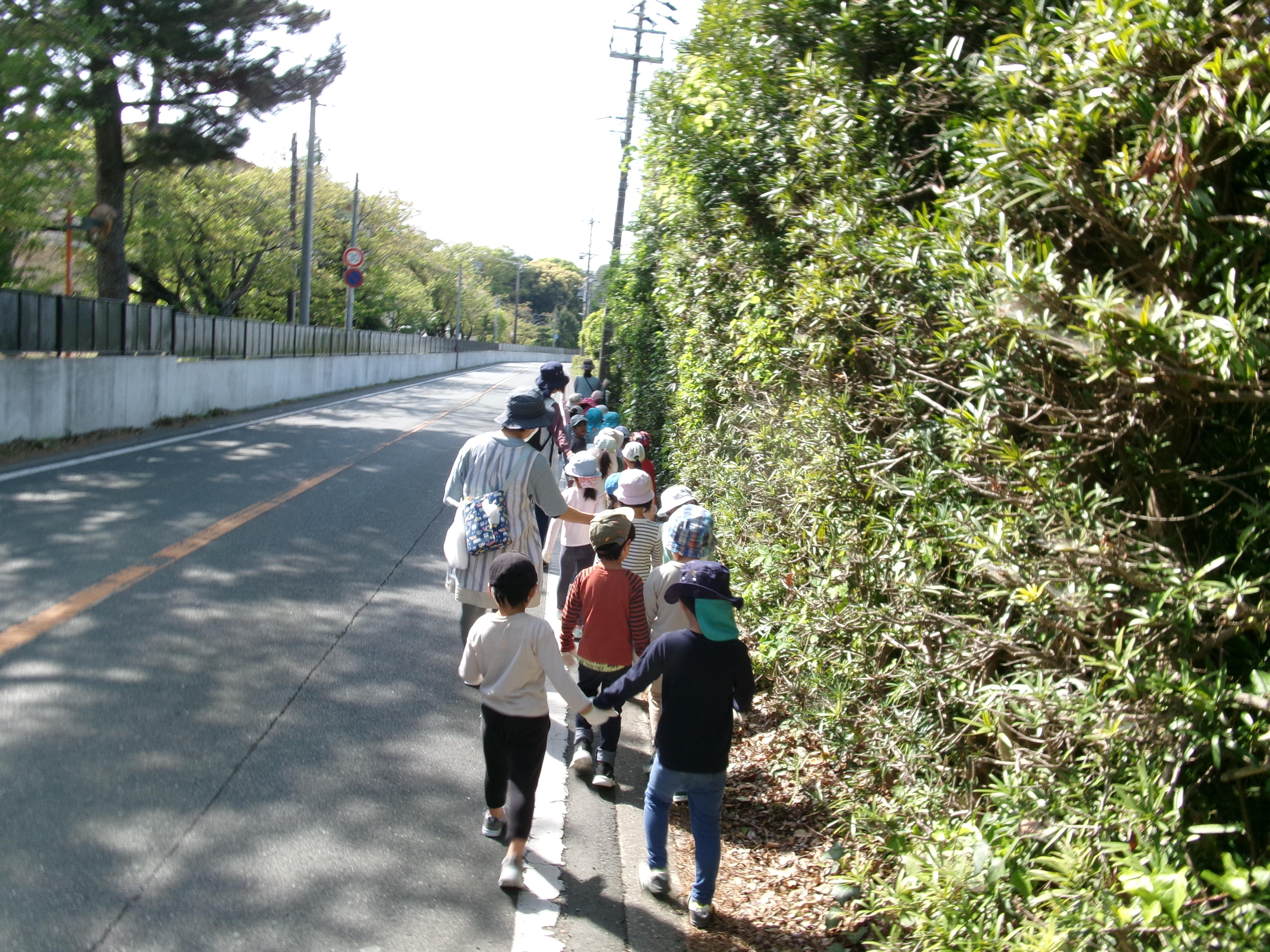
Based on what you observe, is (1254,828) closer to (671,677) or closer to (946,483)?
(946,483)

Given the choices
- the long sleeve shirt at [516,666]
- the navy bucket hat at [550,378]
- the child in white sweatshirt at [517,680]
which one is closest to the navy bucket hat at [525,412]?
the child in white sweatshirt at [517,680]

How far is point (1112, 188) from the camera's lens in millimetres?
2703

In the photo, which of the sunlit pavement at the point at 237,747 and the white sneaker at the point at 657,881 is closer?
the sunlit pavement at the point at 237,747

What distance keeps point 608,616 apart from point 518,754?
3.48 feet

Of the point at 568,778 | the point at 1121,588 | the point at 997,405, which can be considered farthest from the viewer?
the point at 568,778

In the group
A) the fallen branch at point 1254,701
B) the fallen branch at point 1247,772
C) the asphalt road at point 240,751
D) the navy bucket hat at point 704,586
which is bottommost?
the asphalt road at point 240,751

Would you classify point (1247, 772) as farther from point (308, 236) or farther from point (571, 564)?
point (308, 236)

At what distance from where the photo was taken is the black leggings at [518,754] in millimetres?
4238

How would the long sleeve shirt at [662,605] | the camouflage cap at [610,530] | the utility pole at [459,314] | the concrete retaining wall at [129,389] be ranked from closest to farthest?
the camouflage cap at [610,530] < the long sleeve shirt at [662,605] < the concrete retaining wall at [129,389] < the utility pole at [459,314]

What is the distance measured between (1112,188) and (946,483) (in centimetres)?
125

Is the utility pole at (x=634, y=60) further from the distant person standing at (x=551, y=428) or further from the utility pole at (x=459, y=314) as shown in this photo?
the utility pole at (x=459, y=314)

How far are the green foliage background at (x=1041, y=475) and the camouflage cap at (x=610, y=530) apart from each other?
954 mm

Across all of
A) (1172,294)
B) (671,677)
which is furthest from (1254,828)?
(671,677)

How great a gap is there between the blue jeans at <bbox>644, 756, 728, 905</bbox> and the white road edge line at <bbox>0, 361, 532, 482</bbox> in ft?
32.5
